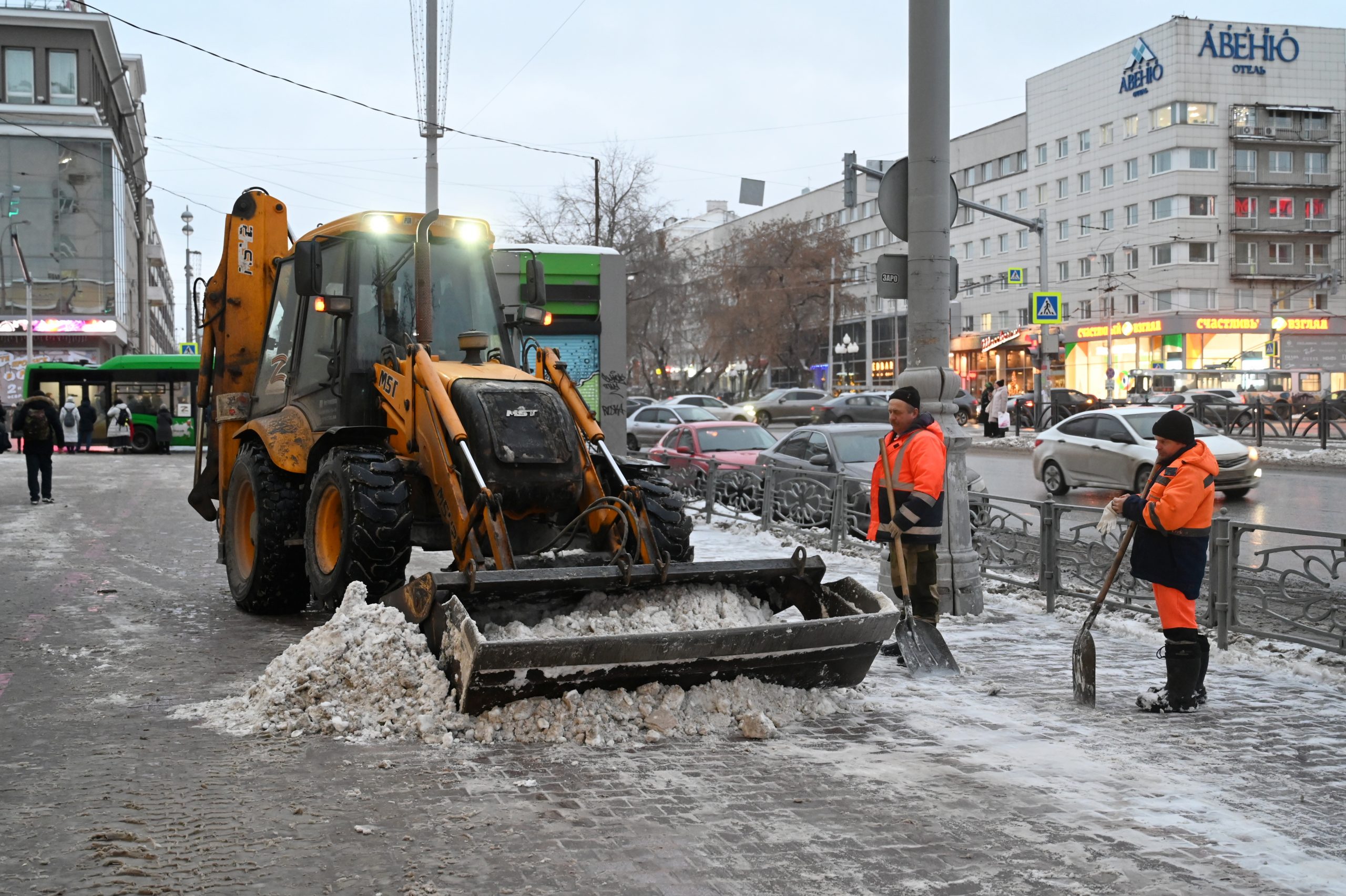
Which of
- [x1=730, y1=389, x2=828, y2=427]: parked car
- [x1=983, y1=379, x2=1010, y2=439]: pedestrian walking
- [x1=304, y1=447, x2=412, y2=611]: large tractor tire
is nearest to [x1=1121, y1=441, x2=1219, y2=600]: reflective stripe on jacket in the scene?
[x1=304, y1=447, x2=412, y2=611]: large tractor tire

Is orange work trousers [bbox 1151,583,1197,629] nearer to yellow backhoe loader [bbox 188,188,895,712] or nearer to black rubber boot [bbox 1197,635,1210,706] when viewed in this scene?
black rubber boot [bbox 1197,635,1210,706]

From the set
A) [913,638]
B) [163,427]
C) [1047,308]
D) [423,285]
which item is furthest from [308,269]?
[163,427]

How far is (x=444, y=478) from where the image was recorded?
294 inches

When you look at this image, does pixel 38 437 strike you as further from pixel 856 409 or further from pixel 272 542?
pixel 856 409

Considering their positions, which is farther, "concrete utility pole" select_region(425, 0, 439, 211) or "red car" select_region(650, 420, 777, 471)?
"concrete utility pole" select_region(425, 0, 439, 211)

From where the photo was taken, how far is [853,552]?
13289 mm

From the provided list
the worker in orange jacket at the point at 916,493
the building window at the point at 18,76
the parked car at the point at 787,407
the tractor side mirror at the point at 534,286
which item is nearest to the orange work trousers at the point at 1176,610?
the worker in orange jacket at the point at 916,493

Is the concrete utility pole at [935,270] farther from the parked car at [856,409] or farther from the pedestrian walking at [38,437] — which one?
the parked car at [856,409]

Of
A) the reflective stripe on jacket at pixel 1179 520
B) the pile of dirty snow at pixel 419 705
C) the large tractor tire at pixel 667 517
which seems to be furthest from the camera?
the large tractor tire at pixel 667 517

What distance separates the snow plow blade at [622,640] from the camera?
5848mm

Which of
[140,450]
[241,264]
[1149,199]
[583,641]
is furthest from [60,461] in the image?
[1149,199]

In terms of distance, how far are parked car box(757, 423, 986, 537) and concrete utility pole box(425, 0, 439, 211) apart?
9.77m

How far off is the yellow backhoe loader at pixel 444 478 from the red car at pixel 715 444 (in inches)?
382

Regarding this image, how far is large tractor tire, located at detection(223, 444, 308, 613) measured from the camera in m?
9.17
